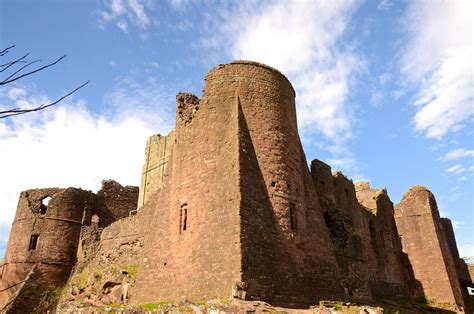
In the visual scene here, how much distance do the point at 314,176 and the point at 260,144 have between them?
776 centimetres

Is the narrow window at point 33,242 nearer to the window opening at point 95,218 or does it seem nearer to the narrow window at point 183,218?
the window opening at point 95,218

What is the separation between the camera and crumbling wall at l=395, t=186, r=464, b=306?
74.8 ft

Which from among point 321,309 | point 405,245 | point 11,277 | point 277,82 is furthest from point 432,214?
point 11,277

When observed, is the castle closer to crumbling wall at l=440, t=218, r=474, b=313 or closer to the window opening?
the window opening

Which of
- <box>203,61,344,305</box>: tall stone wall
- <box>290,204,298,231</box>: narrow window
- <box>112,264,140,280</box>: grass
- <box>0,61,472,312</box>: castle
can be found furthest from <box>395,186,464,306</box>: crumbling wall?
<box>112,264,140,280</box>: grass

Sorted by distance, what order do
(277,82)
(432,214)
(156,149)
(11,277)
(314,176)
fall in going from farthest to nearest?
(156,149) → (432,214) → (11,277) → (314,176) → (277,82)

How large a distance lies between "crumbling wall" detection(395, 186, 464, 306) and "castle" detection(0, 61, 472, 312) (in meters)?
0.21

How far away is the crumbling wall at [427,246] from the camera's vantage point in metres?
22.8

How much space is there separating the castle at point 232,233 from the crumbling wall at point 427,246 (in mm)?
210

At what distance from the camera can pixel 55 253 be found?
22375 millimetres

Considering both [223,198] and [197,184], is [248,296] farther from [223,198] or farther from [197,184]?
[197,184]

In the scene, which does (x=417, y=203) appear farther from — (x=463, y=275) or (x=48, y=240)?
(x=48, y=240)

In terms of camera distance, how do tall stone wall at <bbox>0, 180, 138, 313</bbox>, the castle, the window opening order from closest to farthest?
the castle < tall stone wall at <bbox>0, 180, 138, 313</bbox> < the window opening

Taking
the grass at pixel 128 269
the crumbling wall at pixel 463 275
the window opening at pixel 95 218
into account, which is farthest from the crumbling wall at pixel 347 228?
the window opening at pixel 95 218
